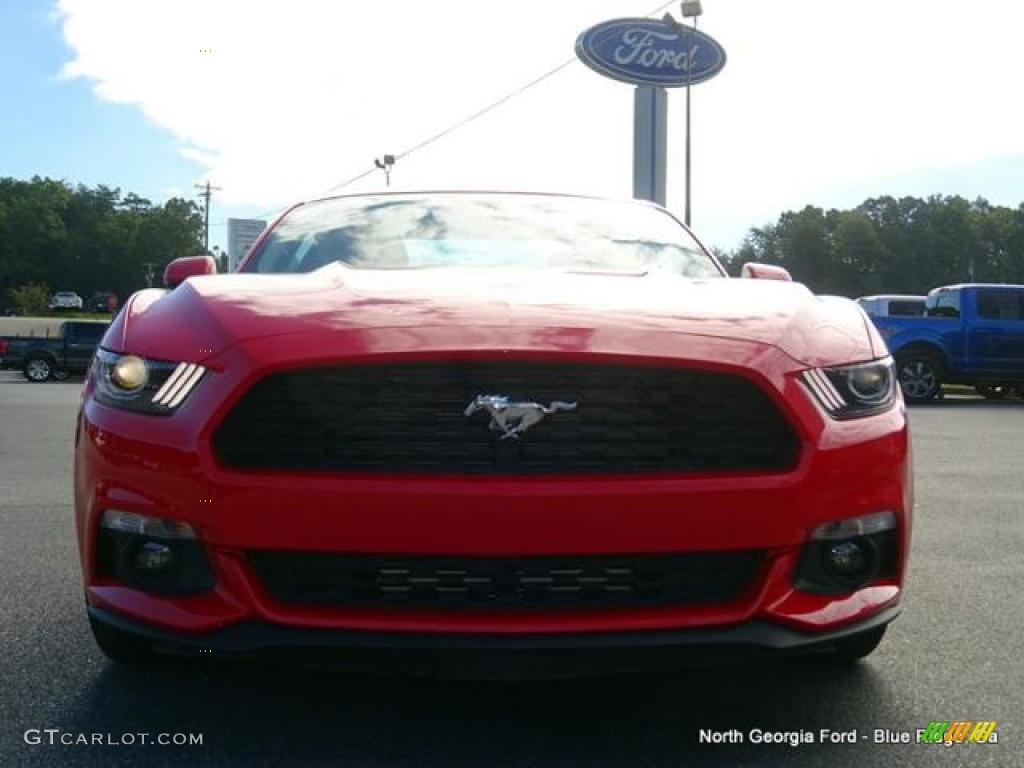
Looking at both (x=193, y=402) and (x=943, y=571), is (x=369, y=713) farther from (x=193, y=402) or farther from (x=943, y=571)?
(x=943, y=571)

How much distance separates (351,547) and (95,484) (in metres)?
0.65

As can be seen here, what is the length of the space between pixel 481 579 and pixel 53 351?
A: 1057 inches

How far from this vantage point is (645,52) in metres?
25.7

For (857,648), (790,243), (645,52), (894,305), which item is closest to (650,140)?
(645,52)

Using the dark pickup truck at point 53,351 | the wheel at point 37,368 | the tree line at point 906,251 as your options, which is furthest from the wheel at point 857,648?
the tree line at point 906,251

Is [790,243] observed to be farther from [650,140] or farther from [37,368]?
[37,368]

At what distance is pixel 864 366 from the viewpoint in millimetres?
2426

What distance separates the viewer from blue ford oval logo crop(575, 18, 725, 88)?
25578 mm

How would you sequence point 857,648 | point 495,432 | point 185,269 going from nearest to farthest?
point 495,432 < point 857,648 < point 185,269

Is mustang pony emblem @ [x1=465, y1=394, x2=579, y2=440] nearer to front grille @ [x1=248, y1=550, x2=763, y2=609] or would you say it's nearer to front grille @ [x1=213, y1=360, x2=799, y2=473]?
front grille @ [x1=213, y1=360, x2=799, y2=473]

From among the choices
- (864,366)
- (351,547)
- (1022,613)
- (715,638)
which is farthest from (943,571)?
(351,547)

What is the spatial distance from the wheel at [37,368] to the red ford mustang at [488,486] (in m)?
26.1

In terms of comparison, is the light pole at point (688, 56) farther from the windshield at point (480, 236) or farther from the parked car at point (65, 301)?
the parked car at point (65, 301)

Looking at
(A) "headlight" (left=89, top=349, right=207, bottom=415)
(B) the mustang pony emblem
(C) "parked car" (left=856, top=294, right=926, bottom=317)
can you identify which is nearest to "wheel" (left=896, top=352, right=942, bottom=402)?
(C) "parked car" (left=856, top=294, right=926, bottom=317)
